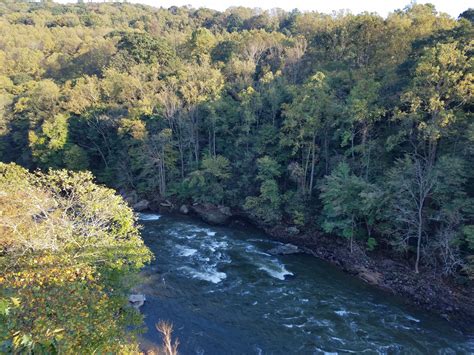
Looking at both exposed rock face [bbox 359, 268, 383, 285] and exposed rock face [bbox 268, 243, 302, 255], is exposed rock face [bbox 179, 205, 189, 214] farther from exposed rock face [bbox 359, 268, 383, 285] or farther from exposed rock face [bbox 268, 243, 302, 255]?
exposed rock face [bbox 359, 268, 383, 285]

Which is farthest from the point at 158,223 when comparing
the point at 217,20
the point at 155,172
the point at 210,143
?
the point at 217,20

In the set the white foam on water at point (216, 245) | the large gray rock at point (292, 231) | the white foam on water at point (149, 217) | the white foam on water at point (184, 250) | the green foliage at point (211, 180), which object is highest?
the green foliage at point (211, 180)

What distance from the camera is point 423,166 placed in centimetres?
2533

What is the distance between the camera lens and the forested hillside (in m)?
24.0

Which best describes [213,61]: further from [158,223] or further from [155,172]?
[158,223]

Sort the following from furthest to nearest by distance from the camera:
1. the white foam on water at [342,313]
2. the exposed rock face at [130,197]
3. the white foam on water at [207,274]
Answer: the exposed rock face at [130,197], the white foam on water at [207,274], the white foam on water at [342,313]

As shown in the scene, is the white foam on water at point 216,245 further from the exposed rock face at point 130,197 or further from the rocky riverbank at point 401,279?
the exposed rock face at point 130,197

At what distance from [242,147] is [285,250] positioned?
47.6 feet

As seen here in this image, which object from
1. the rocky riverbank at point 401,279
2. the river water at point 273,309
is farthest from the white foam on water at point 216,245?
the rocky riverbank at point 401,279

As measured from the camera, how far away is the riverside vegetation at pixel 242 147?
13.8m

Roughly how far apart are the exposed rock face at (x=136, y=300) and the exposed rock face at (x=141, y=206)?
1937 cm

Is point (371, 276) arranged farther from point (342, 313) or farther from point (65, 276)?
point (65, 276)

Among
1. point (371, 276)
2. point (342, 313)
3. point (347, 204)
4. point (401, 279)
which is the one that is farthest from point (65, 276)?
point (401, 279)

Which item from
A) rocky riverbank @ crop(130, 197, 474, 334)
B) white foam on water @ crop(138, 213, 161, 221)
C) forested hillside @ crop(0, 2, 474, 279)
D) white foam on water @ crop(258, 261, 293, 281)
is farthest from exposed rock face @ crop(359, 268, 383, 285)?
white foam on water @ crop(138, 213, 161, 221)
